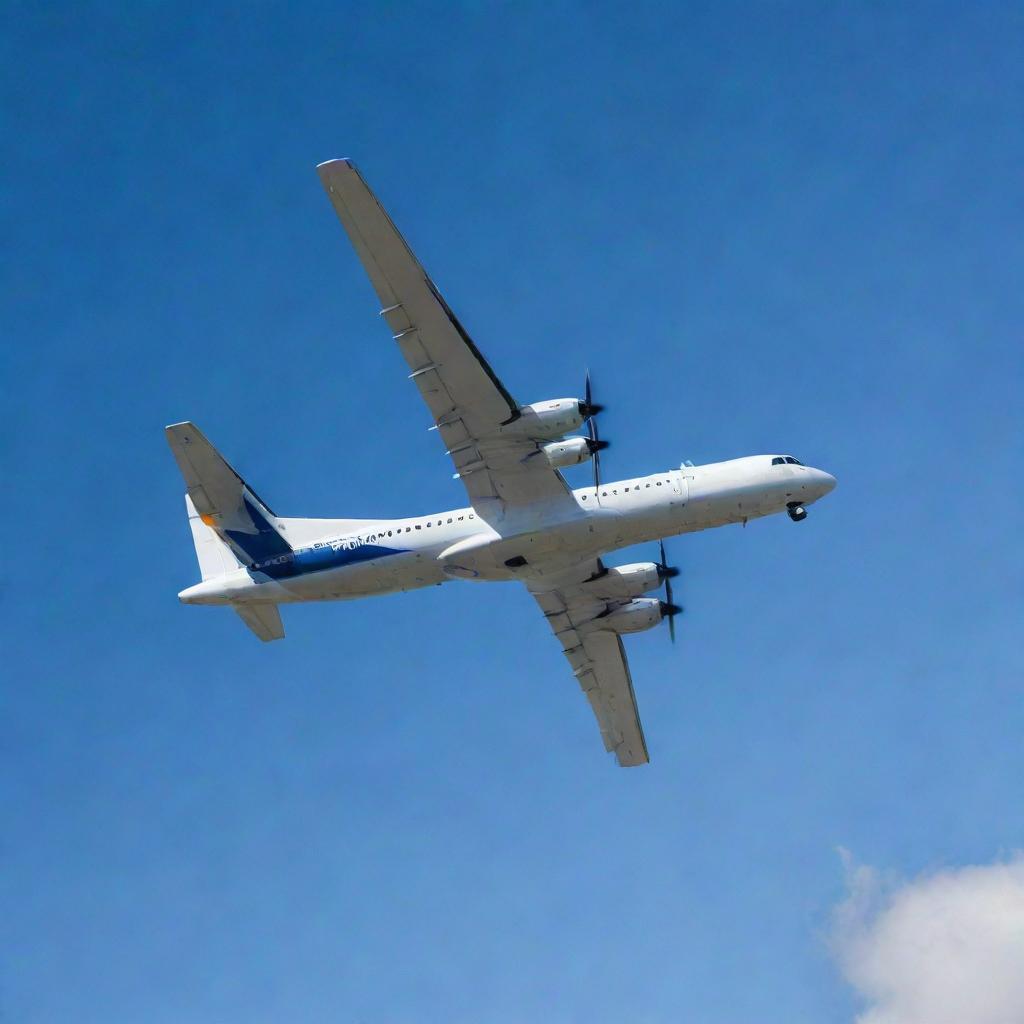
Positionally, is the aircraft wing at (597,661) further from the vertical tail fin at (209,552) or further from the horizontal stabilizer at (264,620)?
the vertical tail fin at (209,552)

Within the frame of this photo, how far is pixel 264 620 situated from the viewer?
41.1 m

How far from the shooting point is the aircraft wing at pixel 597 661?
4338 centimetres

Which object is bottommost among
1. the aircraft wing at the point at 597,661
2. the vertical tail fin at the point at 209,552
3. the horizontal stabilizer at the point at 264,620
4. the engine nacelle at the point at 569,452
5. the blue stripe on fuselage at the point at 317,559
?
the aircraft wing at the point at 597,661

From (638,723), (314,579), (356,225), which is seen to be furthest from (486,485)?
(638,723)

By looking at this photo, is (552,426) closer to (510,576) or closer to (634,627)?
(510,576)

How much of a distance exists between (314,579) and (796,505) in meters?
15.9

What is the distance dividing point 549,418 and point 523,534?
3.90 metres

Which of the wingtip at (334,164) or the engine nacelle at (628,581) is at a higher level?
the wingtip at (334,164)

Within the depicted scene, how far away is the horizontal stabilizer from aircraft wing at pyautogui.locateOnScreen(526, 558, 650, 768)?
29.0 feet

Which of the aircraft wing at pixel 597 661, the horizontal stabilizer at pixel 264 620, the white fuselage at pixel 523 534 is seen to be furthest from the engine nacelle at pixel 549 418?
the horizontal stabilizer at pixel 264 620

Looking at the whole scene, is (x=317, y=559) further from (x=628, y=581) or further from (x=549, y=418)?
(x=628, y=581)

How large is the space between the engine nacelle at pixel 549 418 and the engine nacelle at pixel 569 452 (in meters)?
0.56

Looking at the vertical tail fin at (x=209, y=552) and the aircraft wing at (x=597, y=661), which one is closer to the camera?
the vertical tail fin at (x=209, y=552)

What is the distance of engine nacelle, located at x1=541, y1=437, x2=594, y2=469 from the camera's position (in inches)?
1447
